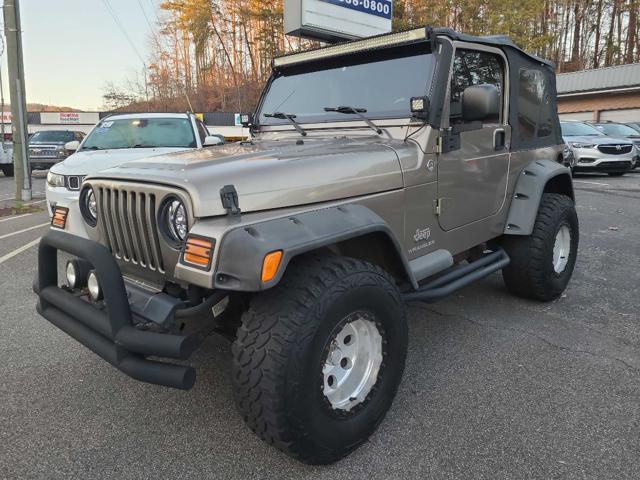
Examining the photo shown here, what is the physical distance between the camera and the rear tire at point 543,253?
411cm

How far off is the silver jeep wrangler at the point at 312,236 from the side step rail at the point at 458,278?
0.02 meters

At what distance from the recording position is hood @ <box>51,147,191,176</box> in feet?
19.3

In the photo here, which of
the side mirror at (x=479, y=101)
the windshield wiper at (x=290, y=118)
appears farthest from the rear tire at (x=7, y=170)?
the side mirror at (x=479, y=101)

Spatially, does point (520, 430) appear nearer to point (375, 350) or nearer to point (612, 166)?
point (375, 350)

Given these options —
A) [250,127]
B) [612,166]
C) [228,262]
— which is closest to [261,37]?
[612,166]

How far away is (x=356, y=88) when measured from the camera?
3.37 meters

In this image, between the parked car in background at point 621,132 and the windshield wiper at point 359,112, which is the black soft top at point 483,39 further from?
the parked car in background at point 621,132

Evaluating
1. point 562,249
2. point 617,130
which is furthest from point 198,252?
point 617,130

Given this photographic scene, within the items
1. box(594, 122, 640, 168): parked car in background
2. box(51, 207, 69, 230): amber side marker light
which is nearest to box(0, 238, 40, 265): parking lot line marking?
box(51, 207, 69, 230): amber side marker light

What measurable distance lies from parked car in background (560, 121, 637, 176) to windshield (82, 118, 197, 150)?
36.2ft

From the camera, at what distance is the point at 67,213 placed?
2.99 meters

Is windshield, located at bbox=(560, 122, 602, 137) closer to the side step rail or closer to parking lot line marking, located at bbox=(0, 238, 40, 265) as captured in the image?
the side step rail

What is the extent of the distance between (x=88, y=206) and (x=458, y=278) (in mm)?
2385

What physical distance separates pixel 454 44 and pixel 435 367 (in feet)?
6.85
